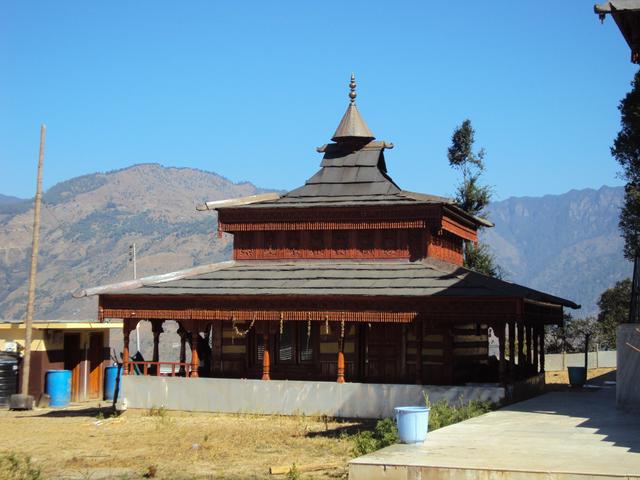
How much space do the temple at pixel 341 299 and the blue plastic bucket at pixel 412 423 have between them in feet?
35.5

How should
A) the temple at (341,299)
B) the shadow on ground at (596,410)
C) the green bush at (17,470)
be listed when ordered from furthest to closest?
the temple at (341,299) → the shadow on ground at (596,410) → the green bush at (17,470)

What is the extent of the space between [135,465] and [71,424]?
8.82 m

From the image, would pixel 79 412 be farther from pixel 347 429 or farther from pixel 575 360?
pixel 575 360

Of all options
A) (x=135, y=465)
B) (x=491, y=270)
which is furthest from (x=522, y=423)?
(x=491, y=270)

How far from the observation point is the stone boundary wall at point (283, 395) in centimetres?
2947

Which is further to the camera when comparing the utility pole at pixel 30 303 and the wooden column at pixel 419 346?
the utility pole at pixel 30 303

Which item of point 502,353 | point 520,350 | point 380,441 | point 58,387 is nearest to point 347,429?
point 502,353

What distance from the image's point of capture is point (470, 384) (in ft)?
100

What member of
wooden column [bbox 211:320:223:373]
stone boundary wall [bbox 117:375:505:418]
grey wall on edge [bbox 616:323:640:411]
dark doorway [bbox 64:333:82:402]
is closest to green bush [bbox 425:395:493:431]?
grey wall on edge [bbox 616:323:640:411]

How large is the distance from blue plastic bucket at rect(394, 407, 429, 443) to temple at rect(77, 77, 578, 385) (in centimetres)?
1083

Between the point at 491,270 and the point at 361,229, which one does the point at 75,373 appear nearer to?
the point at 361,229

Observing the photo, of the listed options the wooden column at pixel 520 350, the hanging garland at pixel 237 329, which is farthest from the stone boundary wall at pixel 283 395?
the wooden column at pixel 520 350

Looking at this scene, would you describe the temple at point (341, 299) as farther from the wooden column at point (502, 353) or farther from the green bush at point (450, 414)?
the green bush at point (450, 414)

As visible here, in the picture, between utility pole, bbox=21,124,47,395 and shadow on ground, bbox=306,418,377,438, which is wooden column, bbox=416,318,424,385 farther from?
utility pole, bbox=21,124,47,395
